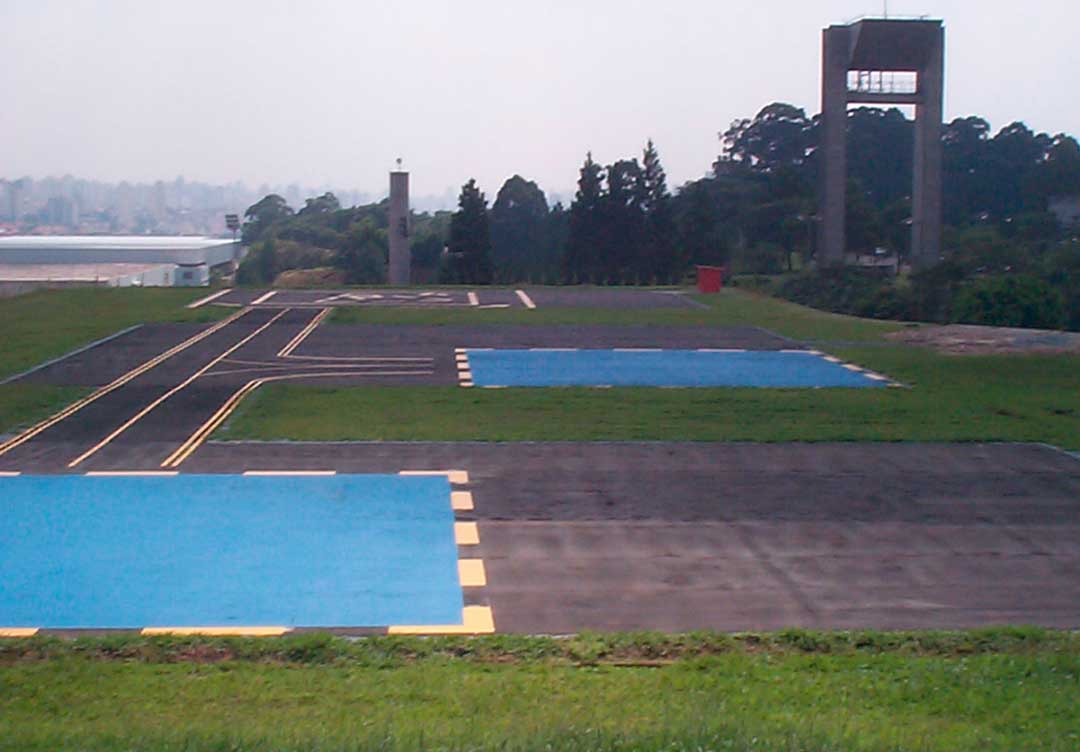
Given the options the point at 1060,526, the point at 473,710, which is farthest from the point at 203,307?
the point at 473,710

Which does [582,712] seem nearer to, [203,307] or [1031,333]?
[1031,333]

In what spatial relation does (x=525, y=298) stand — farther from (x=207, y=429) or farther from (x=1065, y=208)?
(x=1065, y=208)

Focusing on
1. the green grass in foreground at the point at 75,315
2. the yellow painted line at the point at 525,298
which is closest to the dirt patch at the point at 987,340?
the yellow painted line at the point at 525,298

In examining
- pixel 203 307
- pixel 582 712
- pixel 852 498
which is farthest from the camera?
pixel 203 307

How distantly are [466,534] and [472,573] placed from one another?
4.24 ft

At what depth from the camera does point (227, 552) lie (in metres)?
11.7

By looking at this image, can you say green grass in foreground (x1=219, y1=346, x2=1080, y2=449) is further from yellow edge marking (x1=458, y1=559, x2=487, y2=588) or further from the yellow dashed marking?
yellow edge marking (x1=458, y1=559, x2=487, y2=588)

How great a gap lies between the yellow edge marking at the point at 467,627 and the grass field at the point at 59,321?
33.0 feet

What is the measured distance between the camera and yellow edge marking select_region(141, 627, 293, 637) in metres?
9.29

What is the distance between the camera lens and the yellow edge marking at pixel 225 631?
9.29 meters

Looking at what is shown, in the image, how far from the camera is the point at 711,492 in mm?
13953

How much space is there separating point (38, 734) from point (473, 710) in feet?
6.98

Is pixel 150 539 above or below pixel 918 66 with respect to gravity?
below

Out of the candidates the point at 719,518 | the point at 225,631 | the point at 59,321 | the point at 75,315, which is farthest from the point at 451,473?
the point at 75,315
